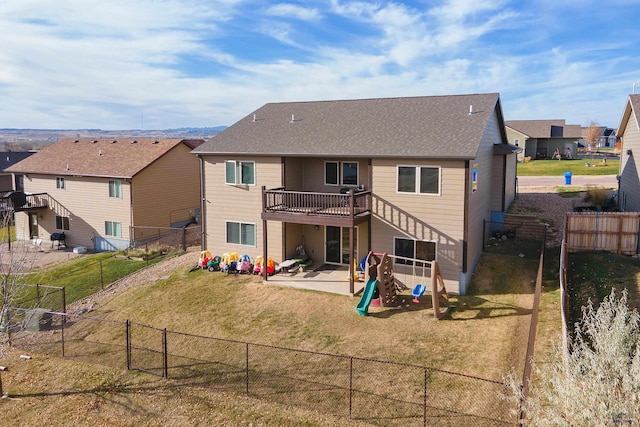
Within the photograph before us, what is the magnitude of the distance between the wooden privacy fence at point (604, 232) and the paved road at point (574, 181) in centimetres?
2008

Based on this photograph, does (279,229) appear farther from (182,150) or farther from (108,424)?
(182,150)

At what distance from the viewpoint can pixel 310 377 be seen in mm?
12938

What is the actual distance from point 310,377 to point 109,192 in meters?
23.9

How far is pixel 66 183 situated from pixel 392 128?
957 inches

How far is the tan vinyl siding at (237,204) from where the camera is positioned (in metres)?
22.3

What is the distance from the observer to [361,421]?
11.0 metres

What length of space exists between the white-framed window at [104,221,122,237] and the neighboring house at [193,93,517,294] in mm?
10254

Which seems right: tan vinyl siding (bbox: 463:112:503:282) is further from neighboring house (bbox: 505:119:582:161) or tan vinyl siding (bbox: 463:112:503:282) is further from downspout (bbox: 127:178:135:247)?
neighboring house (bbox: 505:119:582:161)

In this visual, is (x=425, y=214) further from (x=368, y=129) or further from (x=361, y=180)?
(x=368, y=129)

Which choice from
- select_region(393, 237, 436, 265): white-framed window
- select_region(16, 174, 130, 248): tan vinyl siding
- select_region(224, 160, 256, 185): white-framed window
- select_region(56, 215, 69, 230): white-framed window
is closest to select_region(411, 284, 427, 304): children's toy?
select_region(393, 237, 436, 265): white-framed window

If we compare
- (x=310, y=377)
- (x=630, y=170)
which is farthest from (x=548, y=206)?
(x=310, y=377)

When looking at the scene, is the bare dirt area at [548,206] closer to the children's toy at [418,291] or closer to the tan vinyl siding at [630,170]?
the tan vinyl siding at [630,170]

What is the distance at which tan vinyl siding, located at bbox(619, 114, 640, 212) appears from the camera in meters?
22.7

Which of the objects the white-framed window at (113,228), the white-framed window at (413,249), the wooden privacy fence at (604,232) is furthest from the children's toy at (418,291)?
the white-framed window at (113,228)
